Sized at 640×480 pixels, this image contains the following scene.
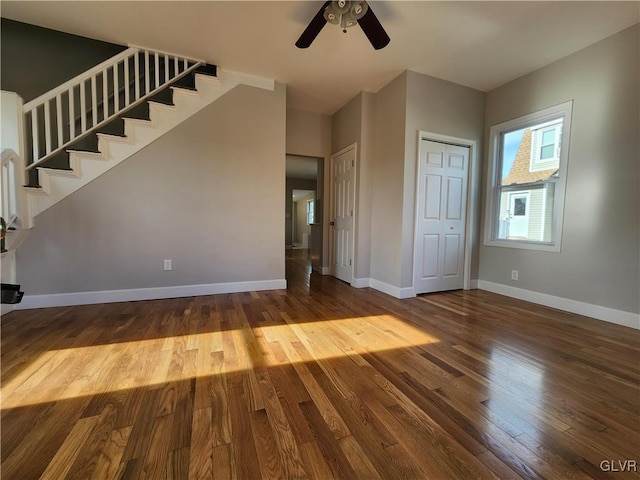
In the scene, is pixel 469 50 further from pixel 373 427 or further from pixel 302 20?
pixel 373 427

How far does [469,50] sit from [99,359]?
4182 mm

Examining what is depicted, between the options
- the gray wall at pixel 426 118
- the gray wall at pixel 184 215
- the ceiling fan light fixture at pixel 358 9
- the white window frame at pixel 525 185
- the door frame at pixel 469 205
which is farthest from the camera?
the door frame at pixel 469 205

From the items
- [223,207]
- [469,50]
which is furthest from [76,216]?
[469,50]

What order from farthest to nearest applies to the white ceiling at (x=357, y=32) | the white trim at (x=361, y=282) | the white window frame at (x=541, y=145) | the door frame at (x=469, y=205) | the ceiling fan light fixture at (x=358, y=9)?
the white trim at (x=361, y=282) < the door frame at (x=469, y=205) < the white window frame at (x=541, y=145) < the white ceiling at (x=357, y=32) < the ceiling fan light fixture at (x=358, y=9)

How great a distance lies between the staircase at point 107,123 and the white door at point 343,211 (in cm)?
144

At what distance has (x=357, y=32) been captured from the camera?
2441 millimetres

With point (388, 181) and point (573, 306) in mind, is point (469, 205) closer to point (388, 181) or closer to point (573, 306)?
point (388, 181)

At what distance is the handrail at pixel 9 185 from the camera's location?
7.28 feet

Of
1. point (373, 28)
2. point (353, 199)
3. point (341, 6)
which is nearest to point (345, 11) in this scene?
point (341, 6)

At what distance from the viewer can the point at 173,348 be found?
184 cm

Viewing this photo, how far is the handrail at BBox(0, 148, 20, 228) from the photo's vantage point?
222 centimetres

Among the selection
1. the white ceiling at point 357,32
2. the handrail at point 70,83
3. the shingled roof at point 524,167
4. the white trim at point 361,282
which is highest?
the white ceiling at point 357,32

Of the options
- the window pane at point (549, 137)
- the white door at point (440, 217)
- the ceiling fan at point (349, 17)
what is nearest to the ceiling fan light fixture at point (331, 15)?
the ceiling fan at point (349, 17)

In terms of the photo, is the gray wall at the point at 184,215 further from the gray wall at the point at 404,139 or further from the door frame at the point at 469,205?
the door frame at the point at 469,205
